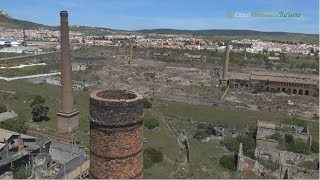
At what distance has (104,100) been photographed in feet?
27.6

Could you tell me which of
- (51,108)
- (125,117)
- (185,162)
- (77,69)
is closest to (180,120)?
(185,162)

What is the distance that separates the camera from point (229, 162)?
23.0m

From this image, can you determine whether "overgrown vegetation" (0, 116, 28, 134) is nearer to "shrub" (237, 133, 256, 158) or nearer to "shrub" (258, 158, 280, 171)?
"shrub" (237, 133, 256, 158)

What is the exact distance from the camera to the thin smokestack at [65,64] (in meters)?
26.3

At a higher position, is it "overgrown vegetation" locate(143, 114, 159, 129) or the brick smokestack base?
the brick smokestack base

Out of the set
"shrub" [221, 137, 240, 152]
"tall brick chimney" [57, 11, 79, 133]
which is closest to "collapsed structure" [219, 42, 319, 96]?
"shrub" [221, 137, 240, 152]

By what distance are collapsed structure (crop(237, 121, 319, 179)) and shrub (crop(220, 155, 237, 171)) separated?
42 centimetres

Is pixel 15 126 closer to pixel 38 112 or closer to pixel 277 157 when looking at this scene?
pixel 38 112

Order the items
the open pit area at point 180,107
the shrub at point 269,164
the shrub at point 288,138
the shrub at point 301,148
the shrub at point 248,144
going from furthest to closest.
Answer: the shrub at point 288,138 → the shrub at point 301,148 → the shrub at point 248,144 → the open pit area at point 180,107 → the shrub at point 269,164

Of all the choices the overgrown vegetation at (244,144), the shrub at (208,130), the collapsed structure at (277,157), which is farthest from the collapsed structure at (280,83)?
the overgrown vegetation at (244,144)

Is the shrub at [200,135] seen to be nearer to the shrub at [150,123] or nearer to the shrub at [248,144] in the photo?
the shrub at [248,144]

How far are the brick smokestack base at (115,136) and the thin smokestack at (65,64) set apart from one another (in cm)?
1893

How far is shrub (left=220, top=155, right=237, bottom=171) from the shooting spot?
74.7ft

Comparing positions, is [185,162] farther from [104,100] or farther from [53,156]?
[104,100]
